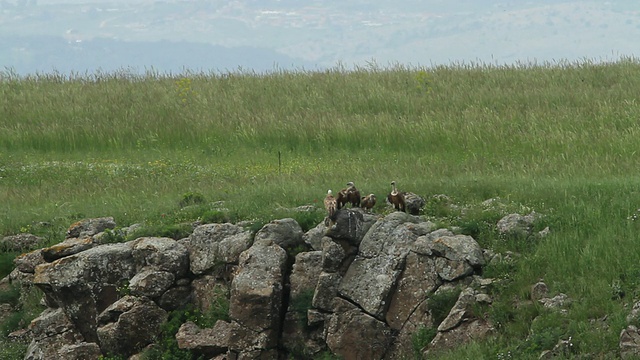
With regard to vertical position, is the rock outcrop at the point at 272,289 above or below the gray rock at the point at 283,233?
below

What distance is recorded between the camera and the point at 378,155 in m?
28.1

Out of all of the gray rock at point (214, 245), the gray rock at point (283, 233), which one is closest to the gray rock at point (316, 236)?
the gray rock at point (283, 233)

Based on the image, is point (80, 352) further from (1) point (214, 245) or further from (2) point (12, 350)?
(1) point (214, 245)

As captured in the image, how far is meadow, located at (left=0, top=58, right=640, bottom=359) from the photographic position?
A: 18125 mm

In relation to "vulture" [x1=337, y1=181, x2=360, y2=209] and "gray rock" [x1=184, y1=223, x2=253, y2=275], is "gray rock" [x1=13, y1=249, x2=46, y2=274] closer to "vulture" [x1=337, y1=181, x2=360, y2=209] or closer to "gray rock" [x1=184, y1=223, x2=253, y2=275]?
"gray rock" [x1=184, y1=223, x2=253, y2=275]

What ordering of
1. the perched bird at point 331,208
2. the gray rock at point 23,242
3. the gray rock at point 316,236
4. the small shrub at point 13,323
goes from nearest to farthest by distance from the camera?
1. the perched bird at point 331,208
2. the gray rock at point 316,236
3. the small shrub at point 13,323
4. the gray rock at point 23,242

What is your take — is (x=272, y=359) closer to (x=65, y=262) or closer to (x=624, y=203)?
(x=65, y=262)

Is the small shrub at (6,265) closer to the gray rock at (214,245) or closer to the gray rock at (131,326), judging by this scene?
the gray rock at (131,326)

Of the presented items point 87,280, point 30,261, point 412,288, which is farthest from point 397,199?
point 30,261

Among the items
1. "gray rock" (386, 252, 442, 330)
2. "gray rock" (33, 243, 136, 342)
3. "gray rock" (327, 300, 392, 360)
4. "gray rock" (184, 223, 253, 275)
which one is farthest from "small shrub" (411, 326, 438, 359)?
"gray rock" (33, 243, 136, 342)

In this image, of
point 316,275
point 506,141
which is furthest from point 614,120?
point 316,275

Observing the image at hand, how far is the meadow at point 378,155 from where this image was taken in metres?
18.1

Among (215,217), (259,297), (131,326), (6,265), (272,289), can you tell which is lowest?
(131,326)

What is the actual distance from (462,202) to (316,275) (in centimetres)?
363
